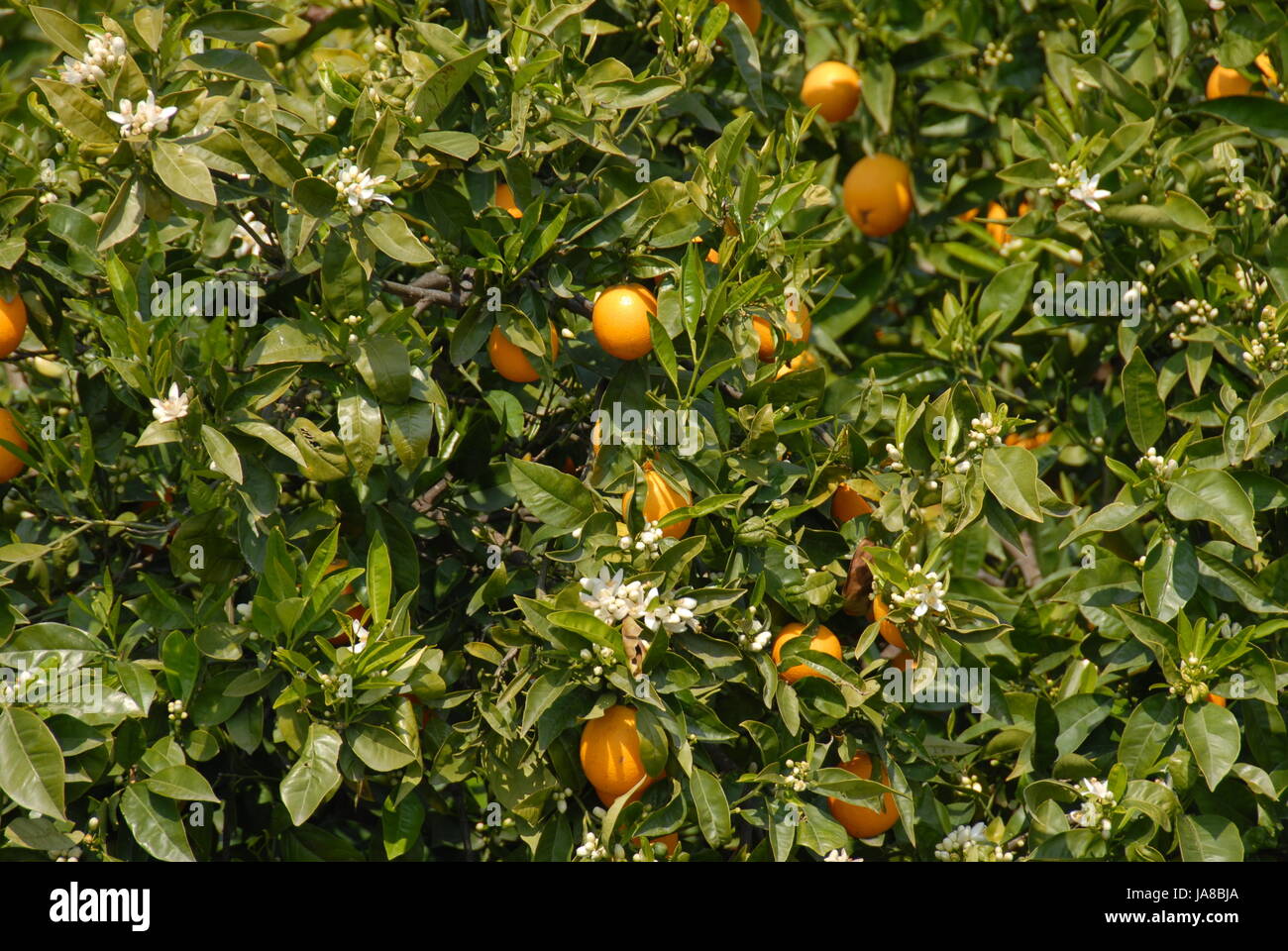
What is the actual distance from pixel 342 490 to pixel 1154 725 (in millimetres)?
1284

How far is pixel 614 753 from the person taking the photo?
1766 millimetres

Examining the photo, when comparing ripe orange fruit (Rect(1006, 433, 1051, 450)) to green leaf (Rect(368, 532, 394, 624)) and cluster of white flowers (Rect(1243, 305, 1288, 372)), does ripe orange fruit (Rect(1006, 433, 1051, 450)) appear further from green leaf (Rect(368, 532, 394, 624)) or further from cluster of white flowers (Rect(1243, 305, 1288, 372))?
green leaf (Rect(368, 532, 394, 624))

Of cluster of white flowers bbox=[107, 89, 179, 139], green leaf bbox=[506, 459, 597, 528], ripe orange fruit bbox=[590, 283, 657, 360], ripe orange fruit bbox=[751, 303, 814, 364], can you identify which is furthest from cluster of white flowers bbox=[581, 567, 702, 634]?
cluster of white flowers bbox=[107, 89, 179, 139]

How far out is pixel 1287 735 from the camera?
6.46 feet

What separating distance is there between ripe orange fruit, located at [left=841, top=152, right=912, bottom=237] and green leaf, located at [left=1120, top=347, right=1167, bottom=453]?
2.76 ft

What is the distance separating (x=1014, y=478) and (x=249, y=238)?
1293 millimetres

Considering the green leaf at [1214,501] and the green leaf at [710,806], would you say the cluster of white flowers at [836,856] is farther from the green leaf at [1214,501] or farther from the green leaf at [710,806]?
the green leaf at [1214,501]

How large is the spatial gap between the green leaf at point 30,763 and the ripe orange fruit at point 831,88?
192 cm

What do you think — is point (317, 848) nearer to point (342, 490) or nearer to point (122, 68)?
point (342, 490)

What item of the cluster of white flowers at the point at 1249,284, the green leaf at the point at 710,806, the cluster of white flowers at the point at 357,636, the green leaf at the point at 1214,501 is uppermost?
the cluster of white flowers at the point at 1249,284

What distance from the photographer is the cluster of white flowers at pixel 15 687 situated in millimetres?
1681

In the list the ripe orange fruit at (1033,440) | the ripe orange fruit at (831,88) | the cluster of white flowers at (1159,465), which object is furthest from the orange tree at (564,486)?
the ripe orange fruit at (831,88)

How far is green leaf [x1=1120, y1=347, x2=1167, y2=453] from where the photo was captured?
207cm
